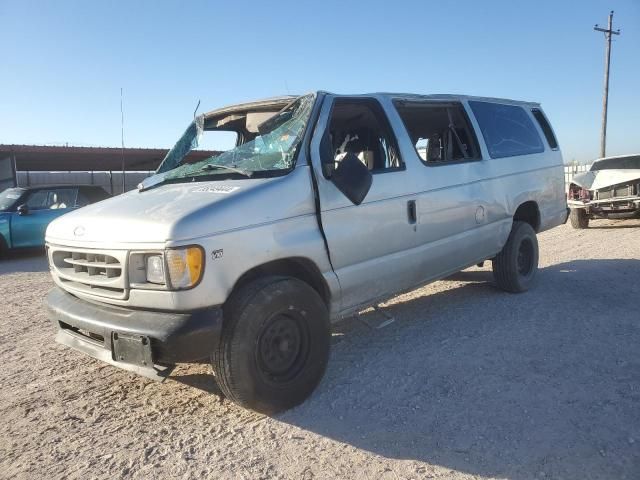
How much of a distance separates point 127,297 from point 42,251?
10.1 metres

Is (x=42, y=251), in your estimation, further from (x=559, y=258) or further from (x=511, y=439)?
(x=511, y=439)

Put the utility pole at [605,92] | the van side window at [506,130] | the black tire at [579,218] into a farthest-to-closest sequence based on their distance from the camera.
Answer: the utility pole at [605,92]
the black tire at [579,218]
the van side window at [506,130]

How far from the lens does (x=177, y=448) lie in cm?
281

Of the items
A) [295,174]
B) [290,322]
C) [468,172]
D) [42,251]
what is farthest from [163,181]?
[42,251]

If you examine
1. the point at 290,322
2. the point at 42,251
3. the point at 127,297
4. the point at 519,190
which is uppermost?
the point at 519,190

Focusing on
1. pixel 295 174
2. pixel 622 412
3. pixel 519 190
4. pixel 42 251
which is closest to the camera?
pixel 622 412

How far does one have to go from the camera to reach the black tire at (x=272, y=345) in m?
2.92

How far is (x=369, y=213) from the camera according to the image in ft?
12.3

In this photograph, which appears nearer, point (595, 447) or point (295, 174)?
point (595, 447)

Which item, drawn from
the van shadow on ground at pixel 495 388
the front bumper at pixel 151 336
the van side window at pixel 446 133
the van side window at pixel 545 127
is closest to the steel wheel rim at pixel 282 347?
the van shadow on ground at pixel 495 388

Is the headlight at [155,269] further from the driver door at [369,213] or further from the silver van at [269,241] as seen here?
the driver door at [369,213]

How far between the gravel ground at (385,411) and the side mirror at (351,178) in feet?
4.29

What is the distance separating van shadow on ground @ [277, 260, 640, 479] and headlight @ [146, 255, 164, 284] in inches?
46.3

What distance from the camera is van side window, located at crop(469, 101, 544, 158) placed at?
5312mm
